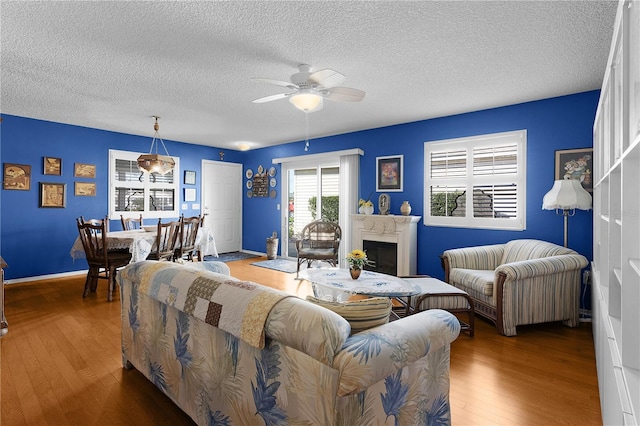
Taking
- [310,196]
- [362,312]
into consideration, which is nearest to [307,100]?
[362,312]

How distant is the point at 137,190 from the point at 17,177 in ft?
5.55

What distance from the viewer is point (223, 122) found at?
533cm

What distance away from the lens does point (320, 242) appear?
6023 millimetres

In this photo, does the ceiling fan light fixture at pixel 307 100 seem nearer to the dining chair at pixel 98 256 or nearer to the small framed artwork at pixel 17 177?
the dining chair at pixel 98 256

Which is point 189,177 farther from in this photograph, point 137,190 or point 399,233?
point 399,233

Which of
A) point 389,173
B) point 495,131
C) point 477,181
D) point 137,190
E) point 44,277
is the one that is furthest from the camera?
point 137,190

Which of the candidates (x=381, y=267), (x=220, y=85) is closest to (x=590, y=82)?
(x=381, y=267)

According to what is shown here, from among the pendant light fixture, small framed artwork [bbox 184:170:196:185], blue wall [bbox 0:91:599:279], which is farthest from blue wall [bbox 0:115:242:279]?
the pendant light fixture

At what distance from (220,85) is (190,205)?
4.08 meters

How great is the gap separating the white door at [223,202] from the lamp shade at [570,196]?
242 inches

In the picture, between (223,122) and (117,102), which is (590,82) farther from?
(117,102)

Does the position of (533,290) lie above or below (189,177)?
below

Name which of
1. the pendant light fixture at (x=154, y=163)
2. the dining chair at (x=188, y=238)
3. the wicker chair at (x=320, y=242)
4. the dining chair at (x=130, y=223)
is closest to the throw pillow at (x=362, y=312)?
the wicker chair at (x=320, y=242)

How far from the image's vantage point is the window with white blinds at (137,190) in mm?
6059
